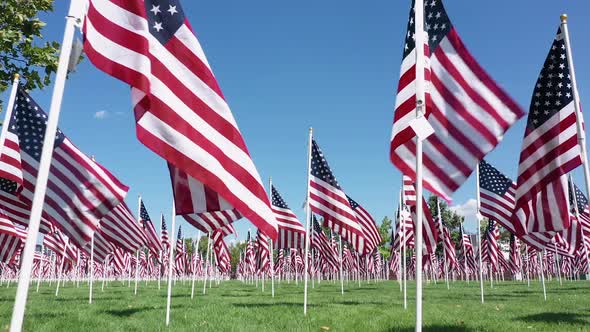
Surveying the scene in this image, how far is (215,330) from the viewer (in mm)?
9812

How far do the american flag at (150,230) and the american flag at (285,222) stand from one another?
24.5 feet

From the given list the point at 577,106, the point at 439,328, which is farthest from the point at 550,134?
the point at 439,328

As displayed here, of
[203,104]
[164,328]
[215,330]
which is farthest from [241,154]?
[164,328]

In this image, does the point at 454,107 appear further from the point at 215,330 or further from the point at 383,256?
the point at 383,256

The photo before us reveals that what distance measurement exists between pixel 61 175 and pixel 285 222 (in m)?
14.5

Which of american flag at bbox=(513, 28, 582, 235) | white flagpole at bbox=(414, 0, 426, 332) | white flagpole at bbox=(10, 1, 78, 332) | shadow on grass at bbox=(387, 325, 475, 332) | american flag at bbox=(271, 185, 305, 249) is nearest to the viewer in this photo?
white flagpole at bbox=(10, 1, 78, 332)

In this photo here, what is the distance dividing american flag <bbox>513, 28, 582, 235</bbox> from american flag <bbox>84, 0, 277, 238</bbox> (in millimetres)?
6436

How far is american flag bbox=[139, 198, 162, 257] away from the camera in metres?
28.4

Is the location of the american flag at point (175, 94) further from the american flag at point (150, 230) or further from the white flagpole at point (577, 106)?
the american flag at point (150, 230)

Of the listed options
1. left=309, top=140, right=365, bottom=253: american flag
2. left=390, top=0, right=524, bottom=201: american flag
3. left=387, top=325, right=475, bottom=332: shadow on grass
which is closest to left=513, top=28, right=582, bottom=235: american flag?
left=390, top=0, right=524, bottom=201: american flag

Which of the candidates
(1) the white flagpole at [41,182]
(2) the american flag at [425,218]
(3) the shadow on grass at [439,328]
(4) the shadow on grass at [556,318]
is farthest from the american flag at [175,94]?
(2) the american flag at [425,218]

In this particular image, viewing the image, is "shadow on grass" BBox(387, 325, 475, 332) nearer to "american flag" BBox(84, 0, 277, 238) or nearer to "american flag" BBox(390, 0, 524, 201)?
"american flag" BBox(390, 0, 524, 201)

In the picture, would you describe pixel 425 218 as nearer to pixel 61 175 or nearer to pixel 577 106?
pixel 577 106

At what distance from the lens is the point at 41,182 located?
4.40 m
